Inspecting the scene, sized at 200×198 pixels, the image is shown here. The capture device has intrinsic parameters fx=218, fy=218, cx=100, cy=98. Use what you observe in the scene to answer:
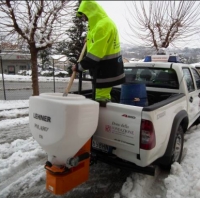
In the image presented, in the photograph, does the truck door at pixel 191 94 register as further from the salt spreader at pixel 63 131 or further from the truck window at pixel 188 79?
the salt spreader at pixel 63 131

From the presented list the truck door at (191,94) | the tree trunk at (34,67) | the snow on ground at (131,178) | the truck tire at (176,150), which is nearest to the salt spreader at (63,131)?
the snow on ground at (131,178)

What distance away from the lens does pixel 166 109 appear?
284cm

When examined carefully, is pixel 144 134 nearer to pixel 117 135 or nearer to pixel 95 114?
pixel 117 135

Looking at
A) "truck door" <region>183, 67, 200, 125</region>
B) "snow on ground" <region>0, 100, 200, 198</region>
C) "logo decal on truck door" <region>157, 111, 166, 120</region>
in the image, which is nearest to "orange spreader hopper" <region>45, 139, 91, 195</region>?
"snow on ground" <region>0, 100, 200, 198</region>

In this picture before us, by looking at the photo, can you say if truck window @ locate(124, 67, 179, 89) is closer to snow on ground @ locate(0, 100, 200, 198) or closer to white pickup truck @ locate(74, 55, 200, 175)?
white pickup truck @ locate(74, 55, 200, 175)

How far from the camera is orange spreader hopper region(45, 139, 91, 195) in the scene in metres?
2.34

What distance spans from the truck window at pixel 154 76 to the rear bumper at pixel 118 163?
1939 mm

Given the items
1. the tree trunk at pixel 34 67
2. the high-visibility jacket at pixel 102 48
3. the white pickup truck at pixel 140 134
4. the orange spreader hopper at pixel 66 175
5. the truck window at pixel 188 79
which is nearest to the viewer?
the orange spreader hopper at pixel 66 175

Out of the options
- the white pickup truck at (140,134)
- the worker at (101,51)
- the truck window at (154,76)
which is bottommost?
the white pickup truck at (140,134)

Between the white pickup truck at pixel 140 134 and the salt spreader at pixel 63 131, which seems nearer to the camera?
the salt spreader at pixel 63 131

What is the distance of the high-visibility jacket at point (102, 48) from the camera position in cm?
280

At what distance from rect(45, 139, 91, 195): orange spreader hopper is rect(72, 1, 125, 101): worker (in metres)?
0.97

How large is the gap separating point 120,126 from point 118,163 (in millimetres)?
532

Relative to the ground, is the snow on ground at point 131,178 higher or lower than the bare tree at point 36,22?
lower
